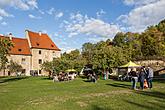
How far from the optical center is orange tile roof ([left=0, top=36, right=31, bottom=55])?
7461 cm

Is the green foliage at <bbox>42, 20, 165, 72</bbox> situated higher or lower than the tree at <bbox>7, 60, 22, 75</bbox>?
higher

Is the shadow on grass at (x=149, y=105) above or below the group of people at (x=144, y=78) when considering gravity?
below

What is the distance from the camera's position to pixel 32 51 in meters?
77.2

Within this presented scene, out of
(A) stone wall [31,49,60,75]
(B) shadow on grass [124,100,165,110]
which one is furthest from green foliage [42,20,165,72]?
(B) shadow on grass [124,100,165,110]

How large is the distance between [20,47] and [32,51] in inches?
143

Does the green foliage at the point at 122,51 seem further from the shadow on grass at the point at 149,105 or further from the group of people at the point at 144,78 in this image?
the shadow on grass at the point at 149,105

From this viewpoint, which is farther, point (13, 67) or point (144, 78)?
point (13, 67)

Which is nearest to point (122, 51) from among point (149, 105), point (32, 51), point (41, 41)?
point (32, 51)

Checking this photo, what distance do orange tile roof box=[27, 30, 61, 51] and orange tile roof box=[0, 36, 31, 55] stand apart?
6.38 ft

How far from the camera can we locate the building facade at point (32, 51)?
7488 centimetres

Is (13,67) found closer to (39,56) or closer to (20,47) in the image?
(20,47)

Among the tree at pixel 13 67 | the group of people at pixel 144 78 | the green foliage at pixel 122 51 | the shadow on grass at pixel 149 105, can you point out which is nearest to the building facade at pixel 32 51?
the tree at pixel 13 67

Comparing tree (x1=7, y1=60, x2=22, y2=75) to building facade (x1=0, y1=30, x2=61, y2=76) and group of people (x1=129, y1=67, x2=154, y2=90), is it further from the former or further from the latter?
group of people (x1=129, y1=67, x2=154, y2=90)

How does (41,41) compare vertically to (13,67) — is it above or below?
above
